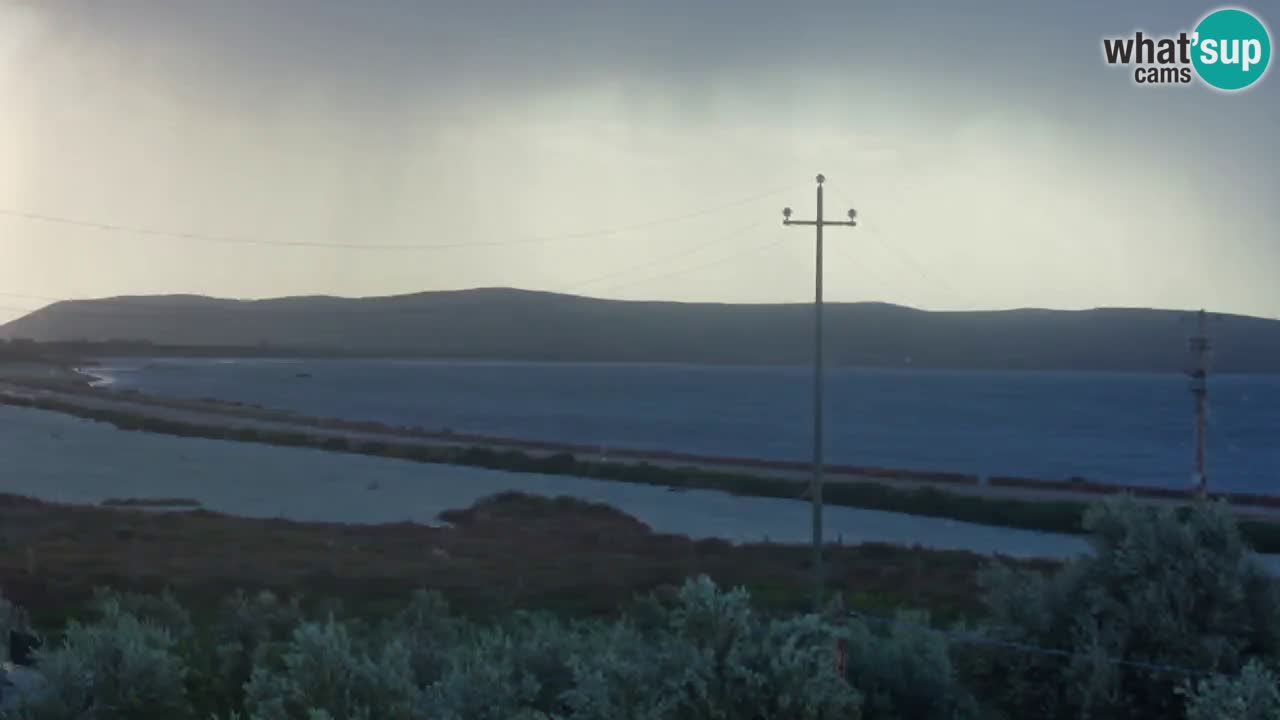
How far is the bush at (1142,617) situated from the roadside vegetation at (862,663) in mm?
12

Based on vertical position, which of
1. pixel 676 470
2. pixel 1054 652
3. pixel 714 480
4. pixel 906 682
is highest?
pixel 1054 652

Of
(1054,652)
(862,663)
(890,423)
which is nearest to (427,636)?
(862,663)

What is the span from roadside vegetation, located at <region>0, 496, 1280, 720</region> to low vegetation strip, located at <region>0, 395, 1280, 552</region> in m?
30.5

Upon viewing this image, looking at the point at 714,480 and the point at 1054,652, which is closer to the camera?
the point at 1054,652

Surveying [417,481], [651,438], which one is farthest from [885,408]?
[417,481]

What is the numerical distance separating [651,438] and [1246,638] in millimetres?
88035

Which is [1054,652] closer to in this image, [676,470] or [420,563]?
[420,563]

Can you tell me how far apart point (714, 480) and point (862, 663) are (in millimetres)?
49671

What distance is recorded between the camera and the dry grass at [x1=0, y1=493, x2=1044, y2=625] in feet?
85.6

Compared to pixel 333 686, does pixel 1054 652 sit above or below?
above

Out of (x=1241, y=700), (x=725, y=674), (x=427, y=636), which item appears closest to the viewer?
(x=1241, y=700)

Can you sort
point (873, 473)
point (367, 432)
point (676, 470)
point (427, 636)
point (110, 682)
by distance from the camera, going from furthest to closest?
point (367, 432) < point (873, 473) < point (676, 470) < point (427, 636) < point (110, 682)

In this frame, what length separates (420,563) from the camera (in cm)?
3188

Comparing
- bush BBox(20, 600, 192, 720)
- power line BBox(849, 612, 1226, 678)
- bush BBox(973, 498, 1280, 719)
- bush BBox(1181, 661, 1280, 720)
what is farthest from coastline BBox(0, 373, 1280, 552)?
bush BBox(20, 600, 192, 720)
